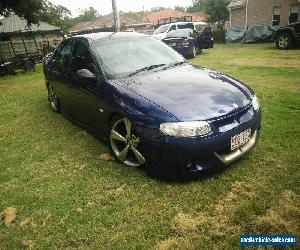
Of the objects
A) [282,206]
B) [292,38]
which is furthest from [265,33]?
[282,206]

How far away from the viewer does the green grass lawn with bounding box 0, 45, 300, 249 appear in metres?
2.88

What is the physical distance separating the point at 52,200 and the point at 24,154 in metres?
1.67

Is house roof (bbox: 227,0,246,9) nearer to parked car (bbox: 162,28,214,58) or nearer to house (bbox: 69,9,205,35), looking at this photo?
parked car (bbox: 162,28,214,58)

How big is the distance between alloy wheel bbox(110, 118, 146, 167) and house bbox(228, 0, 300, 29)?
72.4ft

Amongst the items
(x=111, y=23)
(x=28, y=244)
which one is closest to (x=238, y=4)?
(x=28, y=244)

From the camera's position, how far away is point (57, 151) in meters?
4.90

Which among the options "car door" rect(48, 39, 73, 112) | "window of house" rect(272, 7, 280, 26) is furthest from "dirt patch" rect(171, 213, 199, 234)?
"window of house" rect(272, 7, 280, 26)

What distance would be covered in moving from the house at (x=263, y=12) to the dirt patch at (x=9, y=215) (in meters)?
23.4

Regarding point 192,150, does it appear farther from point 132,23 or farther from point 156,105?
point 132,23

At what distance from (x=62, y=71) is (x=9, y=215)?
2894 mm

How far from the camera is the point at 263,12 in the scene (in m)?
24.0

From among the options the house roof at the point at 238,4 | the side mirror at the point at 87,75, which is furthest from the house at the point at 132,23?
the side mirror at the point at 87,75

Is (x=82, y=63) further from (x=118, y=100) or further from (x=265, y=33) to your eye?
(x=265, y=33)

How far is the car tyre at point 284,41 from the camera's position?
1573 cm
